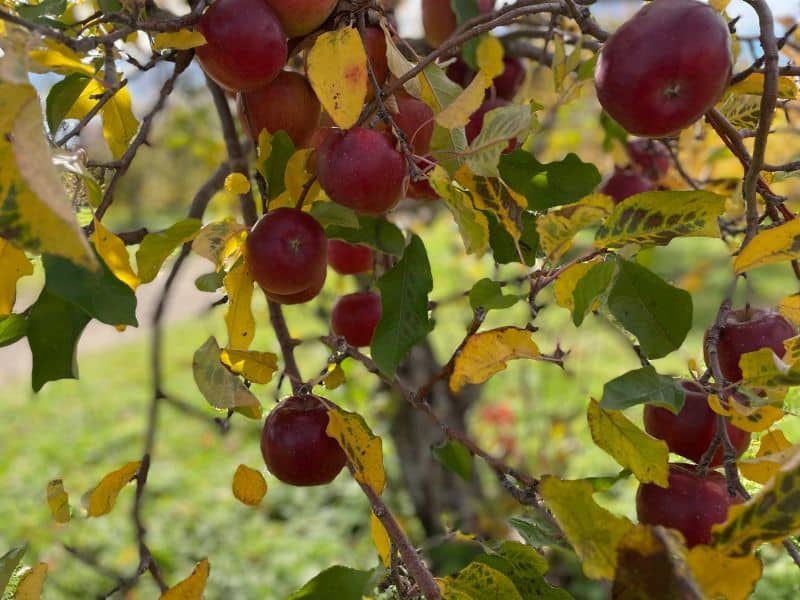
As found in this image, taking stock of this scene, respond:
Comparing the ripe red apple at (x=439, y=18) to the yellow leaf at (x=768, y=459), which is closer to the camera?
the yellow leaf at (x=768, y=459)

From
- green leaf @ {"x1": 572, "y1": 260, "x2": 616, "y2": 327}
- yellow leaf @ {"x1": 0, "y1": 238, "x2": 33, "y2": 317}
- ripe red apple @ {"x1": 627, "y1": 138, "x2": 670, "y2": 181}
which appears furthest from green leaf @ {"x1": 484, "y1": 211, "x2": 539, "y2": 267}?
ripe red apple @ {"x1": 627, "y1": 138, "x2": 670, "y2": 181}

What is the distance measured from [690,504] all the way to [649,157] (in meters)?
0.84

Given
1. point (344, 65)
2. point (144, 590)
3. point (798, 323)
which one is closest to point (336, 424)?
point (344, 65)

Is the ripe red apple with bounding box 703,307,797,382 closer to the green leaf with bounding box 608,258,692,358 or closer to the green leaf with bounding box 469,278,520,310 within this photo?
the green leaf with bounding box 608,258,692,358

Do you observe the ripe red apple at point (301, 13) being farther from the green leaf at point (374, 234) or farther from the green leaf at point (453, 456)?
the green leaf at point (453, 456)

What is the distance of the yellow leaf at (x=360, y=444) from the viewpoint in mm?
719

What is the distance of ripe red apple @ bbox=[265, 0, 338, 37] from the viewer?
2.46ft

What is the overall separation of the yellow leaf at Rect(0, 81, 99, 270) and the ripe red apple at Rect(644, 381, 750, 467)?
0.51 metres

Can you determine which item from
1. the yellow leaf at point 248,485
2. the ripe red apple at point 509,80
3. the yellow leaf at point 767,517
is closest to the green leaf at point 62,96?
the yellow leaf at point 248,485

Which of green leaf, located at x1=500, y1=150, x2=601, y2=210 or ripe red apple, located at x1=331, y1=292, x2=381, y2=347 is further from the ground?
green leaf, located at x1=500, y1=150, x2=601, y2=210

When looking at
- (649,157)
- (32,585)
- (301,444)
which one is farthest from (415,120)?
(649,157)

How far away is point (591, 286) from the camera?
64cm

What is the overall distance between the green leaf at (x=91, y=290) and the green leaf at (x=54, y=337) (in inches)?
3.7

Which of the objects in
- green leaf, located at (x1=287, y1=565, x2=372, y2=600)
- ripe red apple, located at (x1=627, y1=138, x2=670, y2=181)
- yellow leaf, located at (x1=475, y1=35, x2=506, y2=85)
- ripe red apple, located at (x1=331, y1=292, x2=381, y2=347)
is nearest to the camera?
green leaf, located at (x1=287, y1=565, x2=372, y2=600)
